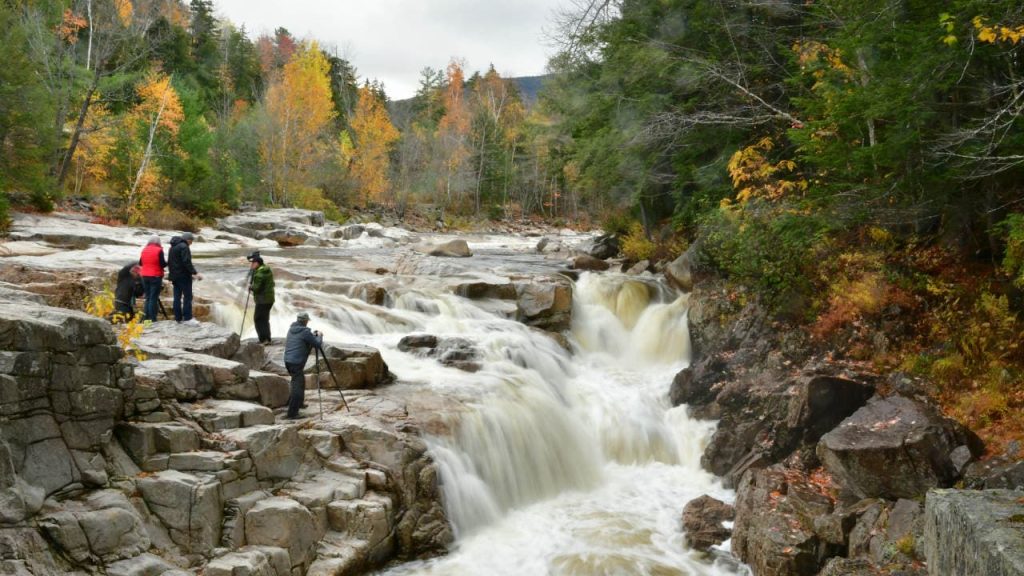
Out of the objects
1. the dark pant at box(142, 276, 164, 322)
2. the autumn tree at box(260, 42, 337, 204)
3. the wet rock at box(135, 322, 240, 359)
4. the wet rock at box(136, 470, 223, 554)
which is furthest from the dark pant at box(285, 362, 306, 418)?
the autumn tree at box(260, 42, 337, 204)

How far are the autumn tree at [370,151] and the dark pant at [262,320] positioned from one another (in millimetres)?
41375

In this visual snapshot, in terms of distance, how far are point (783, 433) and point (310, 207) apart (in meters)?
40.9

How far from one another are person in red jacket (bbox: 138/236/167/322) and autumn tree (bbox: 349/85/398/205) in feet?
136

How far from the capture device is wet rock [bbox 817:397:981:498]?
799cm

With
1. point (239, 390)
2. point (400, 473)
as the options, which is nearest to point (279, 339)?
point (239, 390)

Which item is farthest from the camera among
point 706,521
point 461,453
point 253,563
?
point 461,453

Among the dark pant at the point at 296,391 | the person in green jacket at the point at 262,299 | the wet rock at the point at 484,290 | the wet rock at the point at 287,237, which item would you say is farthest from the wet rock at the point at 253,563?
the wet rock at the point at 287,237

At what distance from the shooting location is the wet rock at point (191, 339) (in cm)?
971

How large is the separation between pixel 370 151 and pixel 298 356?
47311mm

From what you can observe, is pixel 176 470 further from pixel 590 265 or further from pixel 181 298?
pixel 590 265

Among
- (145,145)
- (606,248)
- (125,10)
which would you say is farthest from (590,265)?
(125,10)

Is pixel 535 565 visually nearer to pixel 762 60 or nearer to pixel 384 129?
pixel 762 60

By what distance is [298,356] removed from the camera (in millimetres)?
9562

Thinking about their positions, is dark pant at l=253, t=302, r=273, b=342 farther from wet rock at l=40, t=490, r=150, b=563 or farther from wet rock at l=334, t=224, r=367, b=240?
wet rock at l=334, t=224, r=367, b=240
